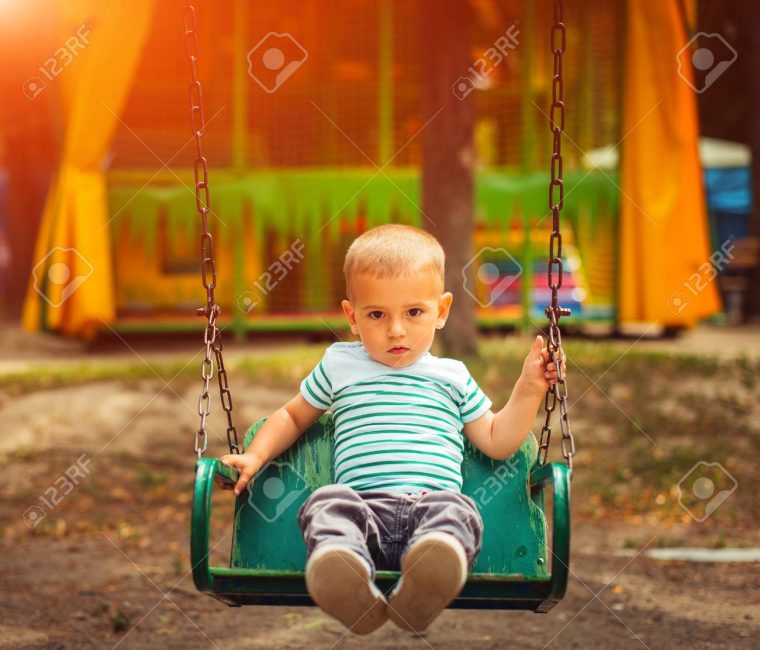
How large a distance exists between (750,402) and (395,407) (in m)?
4.61

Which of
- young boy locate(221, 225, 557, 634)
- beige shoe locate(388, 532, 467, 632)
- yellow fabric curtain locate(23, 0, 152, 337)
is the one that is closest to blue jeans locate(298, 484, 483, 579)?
young boy locate(221, 225, 557, 634)

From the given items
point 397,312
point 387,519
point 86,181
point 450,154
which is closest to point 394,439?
point 387,519

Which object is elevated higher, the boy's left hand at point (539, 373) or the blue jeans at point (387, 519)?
the boy's left hand at point (539, 373)

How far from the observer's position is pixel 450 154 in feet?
24.0

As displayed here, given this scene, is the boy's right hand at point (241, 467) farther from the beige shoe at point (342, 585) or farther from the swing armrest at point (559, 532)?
the swing armrest at point (559, 532)

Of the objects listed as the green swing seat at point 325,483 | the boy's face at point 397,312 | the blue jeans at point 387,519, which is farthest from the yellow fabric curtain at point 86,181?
the blue jeans at point 387,519

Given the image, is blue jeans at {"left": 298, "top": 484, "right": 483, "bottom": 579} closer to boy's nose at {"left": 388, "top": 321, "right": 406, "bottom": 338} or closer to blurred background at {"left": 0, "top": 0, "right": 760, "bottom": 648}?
boy's nose at {"left": 388, "top": 321, "right": 406, "bottom": 338}

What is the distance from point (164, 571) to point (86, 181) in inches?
210

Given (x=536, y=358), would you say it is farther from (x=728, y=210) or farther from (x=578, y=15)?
(x=728, y=210)

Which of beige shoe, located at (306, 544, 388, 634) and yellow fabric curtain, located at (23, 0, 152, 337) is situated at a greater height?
yellow fabric curtain, located at (23, 0, 152, 337)

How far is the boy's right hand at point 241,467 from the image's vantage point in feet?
9.00

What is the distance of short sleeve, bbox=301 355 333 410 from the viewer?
287 centimetres

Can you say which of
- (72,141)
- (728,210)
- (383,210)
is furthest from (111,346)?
(728,210)

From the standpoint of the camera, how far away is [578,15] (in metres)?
9.97
